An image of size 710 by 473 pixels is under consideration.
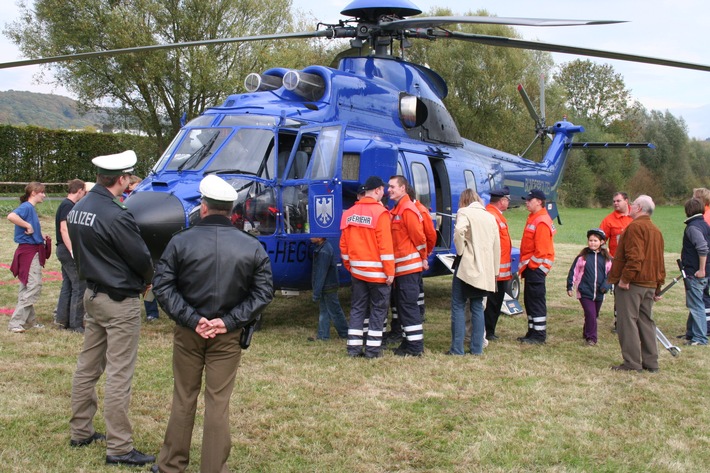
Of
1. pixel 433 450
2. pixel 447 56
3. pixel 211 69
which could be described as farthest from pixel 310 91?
pixel 447 56

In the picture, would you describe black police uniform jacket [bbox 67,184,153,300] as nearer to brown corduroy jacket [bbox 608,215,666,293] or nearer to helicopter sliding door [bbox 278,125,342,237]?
helicopter sliding door [bbox 278,125,342,237]

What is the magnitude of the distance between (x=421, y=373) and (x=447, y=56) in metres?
30.4

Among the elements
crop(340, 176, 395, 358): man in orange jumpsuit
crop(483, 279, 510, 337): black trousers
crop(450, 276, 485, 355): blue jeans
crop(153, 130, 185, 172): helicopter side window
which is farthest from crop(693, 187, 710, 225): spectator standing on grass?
crop(153, 130, 185, 172): helicopter side window

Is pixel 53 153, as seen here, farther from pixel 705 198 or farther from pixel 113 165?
pixel 705 198

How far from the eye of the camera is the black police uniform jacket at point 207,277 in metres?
3.63

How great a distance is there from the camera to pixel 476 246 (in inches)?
276

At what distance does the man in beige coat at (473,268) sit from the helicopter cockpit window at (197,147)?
2.94 m

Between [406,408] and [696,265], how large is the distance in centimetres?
451

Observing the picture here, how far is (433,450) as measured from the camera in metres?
4.44

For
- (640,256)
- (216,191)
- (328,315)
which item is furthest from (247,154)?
(640,256)

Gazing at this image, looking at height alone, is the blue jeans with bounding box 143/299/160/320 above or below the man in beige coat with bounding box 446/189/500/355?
below

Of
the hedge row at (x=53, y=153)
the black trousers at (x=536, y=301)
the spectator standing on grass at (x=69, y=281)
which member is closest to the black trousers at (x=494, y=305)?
the black trousers at (x=536, y=301)

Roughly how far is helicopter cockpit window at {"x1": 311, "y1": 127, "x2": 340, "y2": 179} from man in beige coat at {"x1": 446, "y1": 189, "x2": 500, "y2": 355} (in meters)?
1.55

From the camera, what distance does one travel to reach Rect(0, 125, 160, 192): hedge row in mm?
25969
